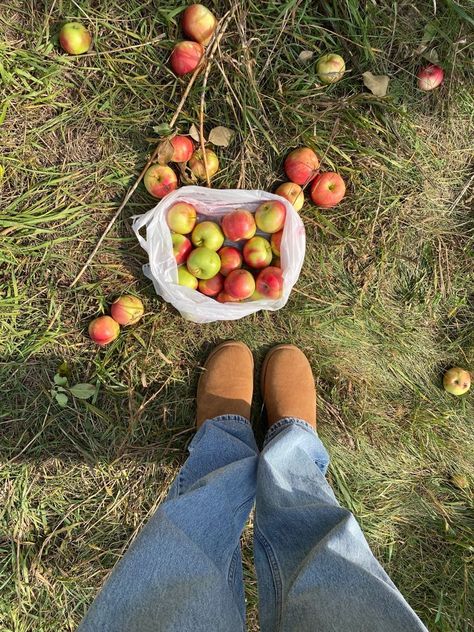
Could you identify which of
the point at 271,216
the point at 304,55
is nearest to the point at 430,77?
the point at 304,55

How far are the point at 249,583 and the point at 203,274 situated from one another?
159cm

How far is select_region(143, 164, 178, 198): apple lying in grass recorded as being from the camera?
7.22 ft

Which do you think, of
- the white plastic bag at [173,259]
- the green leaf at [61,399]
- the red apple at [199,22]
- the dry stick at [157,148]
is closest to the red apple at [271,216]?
the white plastic bag at [173,259]

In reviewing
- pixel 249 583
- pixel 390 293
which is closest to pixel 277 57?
pixel 390 293

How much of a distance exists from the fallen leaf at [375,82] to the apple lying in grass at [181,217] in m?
0.99

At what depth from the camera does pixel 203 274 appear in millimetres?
2170

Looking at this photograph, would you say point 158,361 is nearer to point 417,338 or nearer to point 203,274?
point 203,274

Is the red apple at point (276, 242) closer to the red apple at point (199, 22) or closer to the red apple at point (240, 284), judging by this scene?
the red apple at point (240, 284)

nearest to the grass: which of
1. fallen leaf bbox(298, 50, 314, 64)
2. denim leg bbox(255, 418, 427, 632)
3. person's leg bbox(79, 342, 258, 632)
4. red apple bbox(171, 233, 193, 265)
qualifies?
fallen leaf bbox(298, 50, 314, 64)

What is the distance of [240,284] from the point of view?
2143 mm

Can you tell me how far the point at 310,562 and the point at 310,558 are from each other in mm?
16

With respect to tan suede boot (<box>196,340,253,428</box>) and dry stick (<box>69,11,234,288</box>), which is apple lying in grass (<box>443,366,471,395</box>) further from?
dry stick (<box>69,11,234,288</box>)

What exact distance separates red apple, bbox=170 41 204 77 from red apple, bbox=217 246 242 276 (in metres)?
0.82

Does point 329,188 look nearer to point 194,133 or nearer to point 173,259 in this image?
point 194,133
